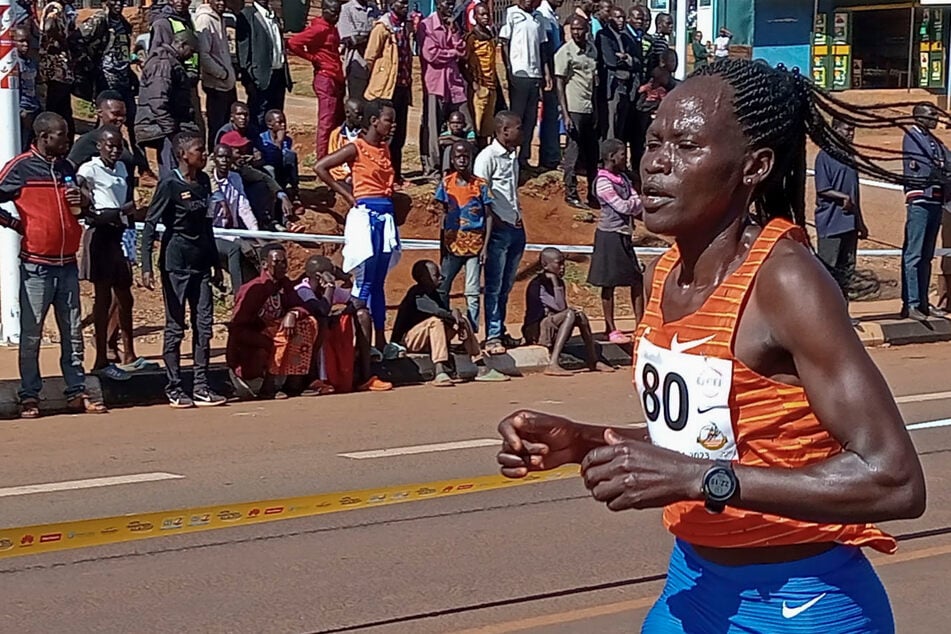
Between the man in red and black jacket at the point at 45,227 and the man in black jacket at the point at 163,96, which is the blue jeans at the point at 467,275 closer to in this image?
the man in black jacket at the point at 163,96

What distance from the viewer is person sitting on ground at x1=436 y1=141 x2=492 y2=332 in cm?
1199

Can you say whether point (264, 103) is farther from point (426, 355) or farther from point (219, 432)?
point (219, 432)

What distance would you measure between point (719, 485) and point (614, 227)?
33.9 ft

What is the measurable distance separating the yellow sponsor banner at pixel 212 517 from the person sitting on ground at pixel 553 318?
4.32m

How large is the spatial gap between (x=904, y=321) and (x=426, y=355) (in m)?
5.48

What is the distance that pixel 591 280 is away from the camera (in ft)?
42.5

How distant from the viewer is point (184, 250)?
10266mm

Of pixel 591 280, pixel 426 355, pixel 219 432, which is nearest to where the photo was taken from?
pixel 219 432

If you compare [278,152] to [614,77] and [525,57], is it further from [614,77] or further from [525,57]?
[614,77]

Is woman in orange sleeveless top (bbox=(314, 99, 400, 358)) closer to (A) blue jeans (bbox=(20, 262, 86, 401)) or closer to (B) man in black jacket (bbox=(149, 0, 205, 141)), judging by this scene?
(A) blue jeans (bbox=(20, 262, 86, 401))

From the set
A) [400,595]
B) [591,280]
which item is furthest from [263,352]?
[400,595]

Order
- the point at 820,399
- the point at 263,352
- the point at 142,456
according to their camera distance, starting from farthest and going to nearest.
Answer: the point at 263,352, the point at 142,456, the point at 820,399

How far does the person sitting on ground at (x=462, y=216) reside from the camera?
11992 mm

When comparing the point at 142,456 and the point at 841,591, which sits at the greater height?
the point at 841,591
